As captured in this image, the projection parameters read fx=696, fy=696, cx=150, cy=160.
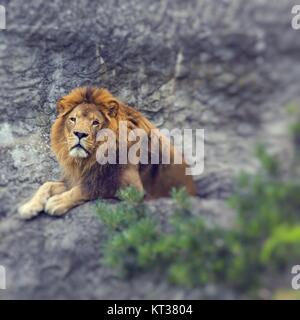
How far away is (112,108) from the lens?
591 cm

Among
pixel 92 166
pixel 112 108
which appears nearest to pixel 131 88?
pixel 112 108

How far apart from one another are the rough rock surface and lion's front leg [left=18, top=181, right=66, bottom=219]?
9 centimetres

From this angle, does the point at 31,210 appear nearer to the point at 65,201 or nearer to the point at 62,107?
the point at 65,201

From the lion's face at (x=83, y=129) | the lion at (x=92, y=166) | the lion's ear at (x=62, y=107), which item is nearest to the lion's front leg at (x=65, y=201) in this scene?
the lion at (x=92, y=166)

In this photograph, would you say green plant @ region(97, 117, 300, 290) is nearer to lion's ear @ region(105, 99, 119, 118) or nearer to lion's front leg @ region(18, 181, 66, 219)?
lion's front leg @ region(18, 181, 66, 219)

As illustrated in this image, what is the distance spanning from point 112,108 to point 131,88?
1.35 feet

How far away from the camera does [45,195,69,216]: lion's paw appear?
5.81 m

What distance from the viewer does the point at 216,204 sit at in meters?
5.47

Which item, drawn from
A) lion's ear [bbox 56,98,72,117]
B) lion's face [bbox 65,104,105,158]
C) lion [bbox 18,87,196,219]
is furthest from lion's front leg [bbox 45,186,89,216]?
lion's ear [bbox 56,98,72,117]

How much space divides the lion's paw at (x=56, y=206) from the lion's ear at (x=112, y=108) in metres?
0.81

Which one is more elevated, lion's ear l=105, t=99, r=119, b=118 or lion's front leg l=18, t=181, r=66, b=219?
lion's ear l=105, t=99, r=119, b=118

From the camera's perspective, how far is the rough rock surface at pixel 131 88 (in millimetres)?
5449
